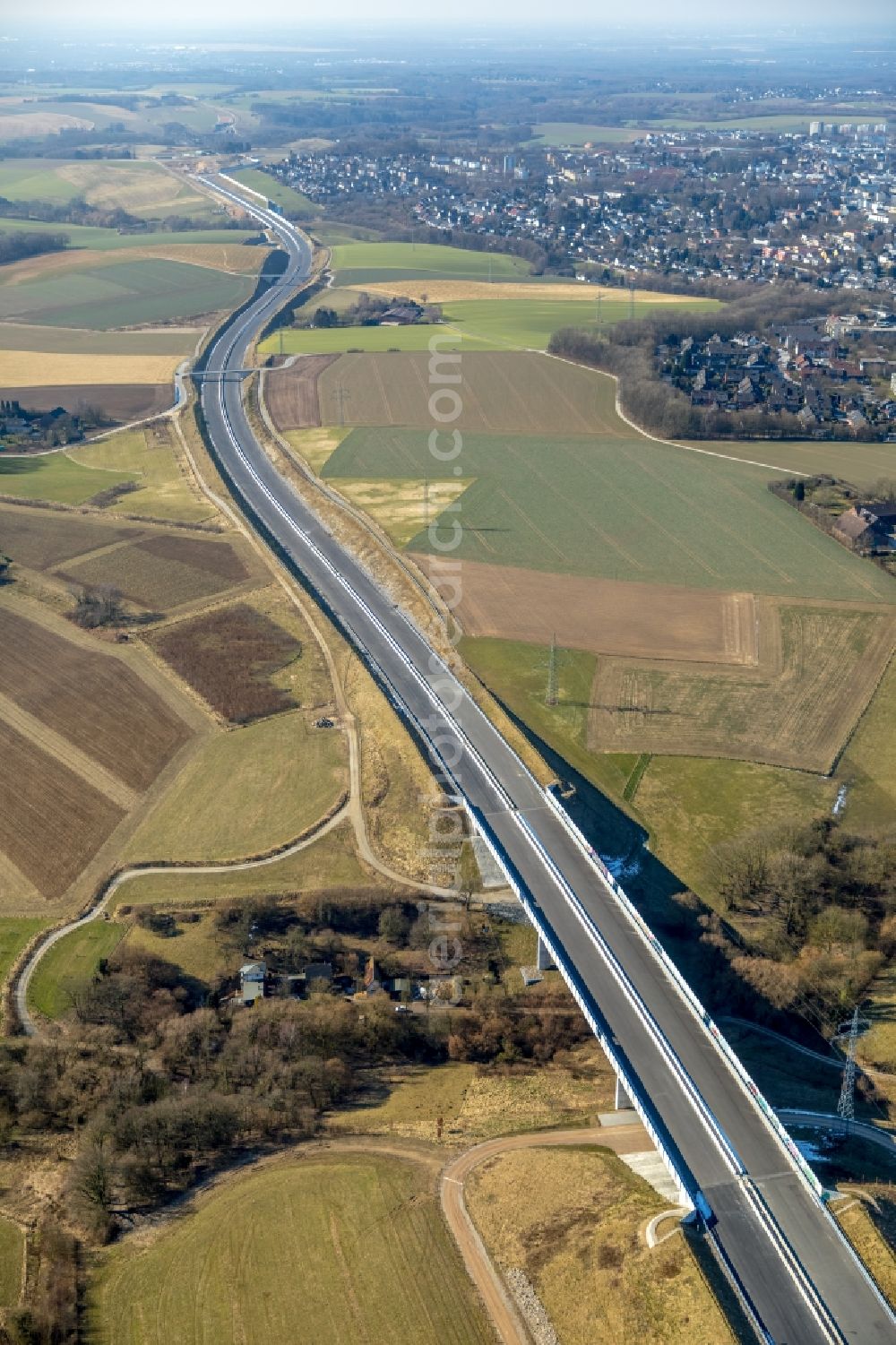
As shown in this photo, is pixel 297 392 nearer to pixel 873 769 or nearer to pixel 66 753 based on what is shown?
pixel 66 753

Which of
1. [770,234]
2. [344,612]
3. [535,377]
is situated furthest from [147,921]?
[770,234]

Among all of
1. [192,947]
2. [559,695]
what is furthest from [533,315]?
[192,947]

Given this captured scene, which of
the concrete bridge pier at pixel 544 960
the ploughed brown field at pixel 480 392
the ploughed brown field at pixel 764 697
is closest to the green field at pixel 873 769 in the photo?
the ploughed brown field at pixel 764 697

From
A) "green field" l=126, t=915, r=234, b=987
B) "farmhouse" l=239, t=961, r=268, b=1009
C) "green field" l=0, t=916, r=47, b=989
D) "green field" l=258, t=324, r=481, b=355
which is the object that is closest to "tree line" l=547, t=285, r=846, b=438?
"green field" l=258, t=324, r=481, b=355

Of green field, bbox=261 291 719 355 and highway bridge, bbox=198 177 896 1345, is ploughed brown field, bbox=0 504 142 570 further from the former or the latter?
green field, bbox=261 291 719 355

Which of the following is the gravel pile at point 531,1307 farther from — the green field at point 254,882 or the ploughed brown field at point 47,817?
the ploughed brown field at point 47,817

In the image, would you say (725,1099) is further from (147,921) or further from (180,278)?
(180,278)
